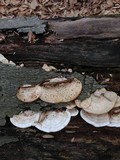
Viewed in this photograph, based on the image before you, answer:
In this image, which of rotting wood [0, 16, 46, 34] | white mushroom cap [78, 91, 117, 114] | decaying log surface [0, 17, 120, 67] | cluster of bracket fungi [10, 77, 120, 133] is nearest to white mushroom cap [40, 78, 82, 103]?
cluster of bracket fungi [10, 77, 120, 133]

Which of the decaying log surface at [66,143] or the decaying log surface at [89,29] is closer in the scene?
the decaying log surface at [89,29]

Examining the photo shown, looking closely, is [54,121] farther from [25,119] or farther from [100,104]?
[100,104]

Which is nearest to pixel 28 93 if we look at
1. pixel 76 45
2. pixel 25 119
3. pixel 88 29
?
pixel 25 119

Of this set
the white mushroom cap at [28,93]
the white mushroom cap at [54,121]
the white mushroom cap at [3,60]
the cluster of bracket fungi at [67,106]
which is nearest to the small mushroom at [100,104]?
the cluster of bracket fungi at [67,106]

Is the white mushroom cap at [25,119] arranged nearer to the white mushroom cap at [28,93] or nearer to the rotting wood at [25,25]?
the white mushroom cap at [28,93]

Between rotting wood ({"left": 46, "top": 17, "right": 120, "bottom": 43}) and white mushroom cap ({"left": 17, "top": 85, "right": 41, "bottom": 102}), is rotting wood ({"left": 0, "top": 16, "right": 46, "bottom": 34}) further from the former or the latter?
white mushroom cap ({"left": 17, "top": 85, "right": 41, "bottom": 102})

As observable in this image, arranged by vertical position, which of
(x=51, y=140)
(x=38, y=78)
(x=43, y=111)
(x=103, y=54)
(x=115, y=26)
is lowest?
(x=51, y=140)

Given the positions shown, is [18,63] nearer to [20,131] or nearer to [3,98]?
[3,98]

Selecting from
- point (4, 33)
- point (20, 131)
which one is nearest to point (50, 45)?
point (4, 33)
